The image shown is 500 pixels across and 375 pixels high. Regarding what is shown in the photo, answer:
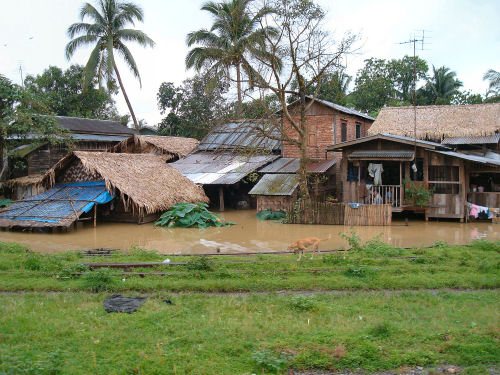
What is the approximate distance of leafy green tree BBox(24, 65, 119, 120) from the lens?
32947mm

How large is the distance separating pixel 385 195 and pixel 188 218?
818 centimetres

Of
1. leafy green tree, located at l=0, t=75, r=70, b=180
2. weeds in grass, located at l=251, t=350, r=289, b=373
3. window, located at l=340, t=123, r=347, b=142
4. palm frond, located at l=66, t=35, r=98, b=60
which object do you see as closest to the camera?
weeds in grass, located at l=251, t=350, r=289, b=373

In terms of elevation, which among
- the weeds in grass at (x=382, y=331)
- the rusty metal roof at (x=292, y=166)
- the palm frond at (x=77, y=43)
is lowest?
the weeds in grass at (x=382, y=331)

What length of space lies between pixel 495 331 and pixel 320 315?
2.07 m

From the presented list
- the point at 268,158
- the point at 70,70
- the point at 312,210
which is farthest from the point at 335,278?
the point at 70,70

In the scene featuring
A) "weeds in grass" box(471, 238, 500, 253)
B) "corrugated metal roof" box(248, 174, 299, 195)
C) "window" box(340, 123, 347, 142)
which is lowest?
"weeds in grass" box(471, 238, 500, 253)

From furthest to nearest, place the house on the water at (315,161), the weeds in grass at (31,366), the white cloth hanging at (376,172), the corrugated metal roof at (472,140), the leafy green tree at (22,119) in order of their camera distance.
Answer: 1. the corrugated metal roof at (472,140)
2. the house on the water at (315,161)
3. the white cloth hanging at (376,172)
4. the leafy green tree at (22,119)
5. the weeds in grass at (31,366)

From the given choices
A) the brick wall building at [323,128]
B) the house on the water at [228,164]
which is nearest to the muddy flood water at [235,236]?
the house on the water at [228,164]

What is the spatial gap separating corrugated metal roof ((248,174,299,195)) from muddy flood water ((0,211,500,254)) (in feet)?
5.52

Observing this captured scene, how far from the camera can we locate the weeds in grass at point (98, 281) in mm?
7496

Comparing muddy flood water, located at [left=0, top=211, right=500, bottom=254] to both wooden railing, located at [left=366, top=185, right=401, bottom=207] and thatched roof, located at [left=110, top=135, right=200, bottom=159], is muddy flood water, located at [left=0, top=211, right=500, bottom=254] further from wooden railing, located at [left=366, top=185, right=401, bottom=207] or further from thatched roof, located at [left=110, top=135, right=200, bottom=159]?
thatched roof, located at [left=110, top=135, right=200, bottom=159]

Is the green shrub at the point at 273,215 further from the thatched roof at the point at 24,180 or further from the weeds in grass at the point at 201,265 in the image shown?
the thatched roof at the point at 24,180

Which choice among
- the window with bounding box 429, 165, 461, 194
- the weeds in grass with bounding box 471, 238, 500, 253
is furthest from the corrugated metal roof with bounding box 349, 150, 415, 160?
the weeds in grass with bounding box 471, 238, 500, 253

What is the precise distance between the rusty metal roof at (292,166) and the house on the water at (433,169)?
1.48m
